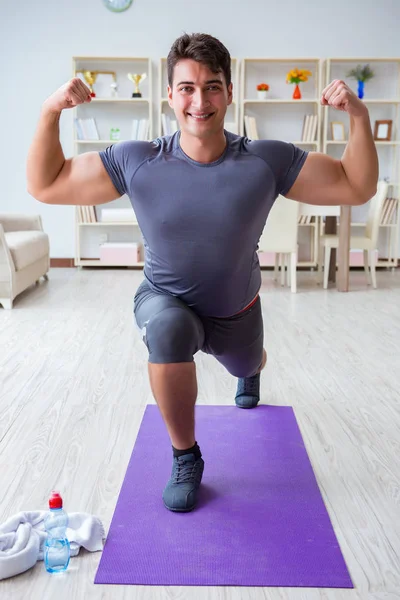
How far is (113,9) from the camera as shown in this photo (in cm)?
602

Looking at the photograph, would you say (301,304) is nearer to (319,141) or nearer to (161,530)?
(319,141)

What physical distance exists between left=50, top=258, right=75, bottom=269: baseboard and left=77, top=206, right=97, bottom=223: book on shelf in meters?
0.44

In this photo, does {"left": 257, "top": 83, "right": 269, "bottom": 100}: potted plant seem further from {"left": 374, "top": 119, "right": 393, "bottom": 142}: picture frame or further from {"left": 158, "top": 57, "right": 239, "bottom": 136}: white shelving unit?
{"left": 374, "top": 119, "right": 393, "bottom": 142}: picture frame

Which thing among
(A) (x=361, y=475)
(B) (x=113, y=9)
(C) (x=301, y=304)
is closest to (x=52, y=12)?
(B) (x=113, y=9)

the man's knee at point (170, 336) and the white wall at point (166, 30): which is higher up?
the white wall at point (166, 30)

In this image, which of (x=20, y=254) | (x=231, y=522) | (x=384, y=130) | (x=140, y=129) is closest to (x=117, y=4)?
(x=140, y=129)

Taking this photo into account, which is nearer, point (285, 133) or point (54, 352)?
point (54, 352)

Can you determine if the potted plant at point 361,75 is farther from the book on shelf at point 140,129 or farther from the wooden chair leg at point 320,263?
the book on shelf at point 140,129

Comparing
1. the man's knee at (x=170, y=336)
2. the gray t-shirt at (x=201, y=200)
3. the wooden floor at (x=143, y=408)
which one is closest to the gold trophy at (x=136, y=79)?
the wooden floor at (x=143, y=408)

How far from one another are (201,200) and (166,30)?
15.9 feet

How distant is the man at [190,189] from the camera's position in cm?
170

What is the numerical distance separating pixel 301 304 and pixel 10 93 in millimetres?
3498

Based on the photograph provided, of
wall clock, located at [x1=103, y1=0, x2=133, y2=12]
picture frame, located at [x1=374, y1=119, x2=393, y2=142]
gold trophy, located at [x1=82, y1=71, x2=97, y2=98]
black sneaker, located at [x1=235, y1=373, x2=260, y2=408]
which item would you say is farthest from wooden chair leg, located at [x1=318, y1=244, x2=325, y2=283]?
black sneaker, located at [x1=235, y1=373, x2=260, y2=408]

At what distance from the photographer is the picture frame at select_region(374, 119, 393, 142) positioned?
Answer: 6133 mm
